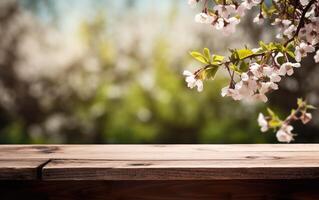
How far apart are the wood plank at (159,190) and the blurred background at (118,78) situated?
12.9 ft

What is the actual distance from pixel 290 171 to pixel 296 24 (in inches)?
15.6

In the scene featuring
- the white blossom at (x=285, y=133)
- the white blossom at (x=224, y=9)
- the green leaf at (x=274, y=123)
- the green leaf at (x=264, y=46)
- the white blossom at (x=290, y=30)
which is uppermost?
the white blossom at (x=224, y=9)

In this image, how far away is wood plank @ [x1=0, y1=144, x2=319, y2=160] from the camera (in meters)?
1.50

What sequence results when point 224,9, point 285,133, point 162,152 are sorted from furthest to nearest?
point 162,152, point 224,9, point 285,133

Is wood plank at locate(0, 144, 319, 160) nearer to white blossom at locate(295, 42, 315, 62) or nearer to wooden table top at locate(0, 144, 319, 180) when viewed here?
wooden table top at locate(0, 144, 319, 180)

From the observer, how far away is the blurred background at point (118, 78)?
5.43m

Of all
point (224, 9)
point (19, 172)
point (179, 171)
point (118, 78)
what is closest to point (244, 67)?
point (224, 9)

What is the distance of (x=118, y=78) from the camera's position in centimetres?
550

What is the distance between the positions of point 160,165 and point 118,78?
4.19m

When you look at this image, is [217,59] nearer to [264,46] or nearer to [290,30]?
[264,46]

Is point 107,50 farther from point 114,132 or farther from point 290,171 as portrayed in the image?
point 290,171

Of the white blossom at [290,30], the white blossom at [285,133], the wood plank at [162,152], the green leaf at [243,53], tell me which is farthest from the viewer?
the wood plank at [162,152]

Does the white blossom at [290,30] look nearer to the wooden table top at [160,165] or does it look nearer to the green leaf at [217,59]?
the green leaf at [217,59]

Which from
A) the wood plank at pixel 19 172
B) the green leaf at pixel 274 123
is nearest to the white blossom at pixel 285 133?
the green leaf at pixel 274 123
